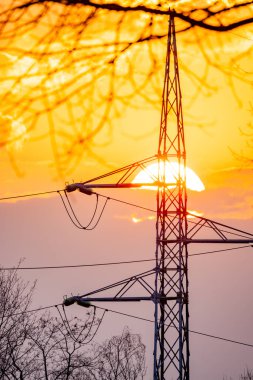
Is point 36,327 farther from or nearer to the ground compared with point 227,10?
farther from the ground

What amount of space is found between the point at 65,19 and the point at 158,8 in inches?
57.8

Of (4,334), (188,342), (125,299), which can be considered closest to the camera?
(188,342)

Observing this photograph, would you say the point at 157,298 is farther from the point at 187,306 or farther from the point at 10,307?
the point at 10,307

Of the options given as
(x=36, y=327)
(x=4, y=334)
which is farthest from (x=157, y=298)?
(x=36, y=327)

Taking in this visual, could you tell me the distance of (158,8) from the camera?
7.88m

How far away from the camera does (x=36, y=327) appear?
4384 cm

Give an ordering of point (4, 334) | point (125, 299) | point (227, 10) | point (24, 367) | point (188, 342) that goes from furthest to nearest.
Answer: point (24, 367)
point (4, 334)
point (125, 299)
point (188, 342)
point (227, 10)

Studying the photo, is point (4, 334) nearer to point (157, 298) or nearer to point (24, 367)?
point (24, 367)

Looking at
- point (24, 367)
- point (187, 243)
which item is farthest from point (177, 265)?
point (24, 367)

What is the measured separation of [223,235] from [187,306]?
6.88ft

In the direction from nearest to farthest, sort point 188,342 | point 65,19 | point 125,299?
point 65,19 → point 188,342 → point 125,299

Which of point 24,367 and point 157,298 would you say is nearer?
point 157,298

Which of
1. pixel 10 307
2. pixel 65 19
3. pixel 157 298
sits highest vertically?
pixel 10 307

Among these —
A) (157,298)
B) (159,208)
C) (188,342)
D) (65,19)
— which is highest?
(159,208)
